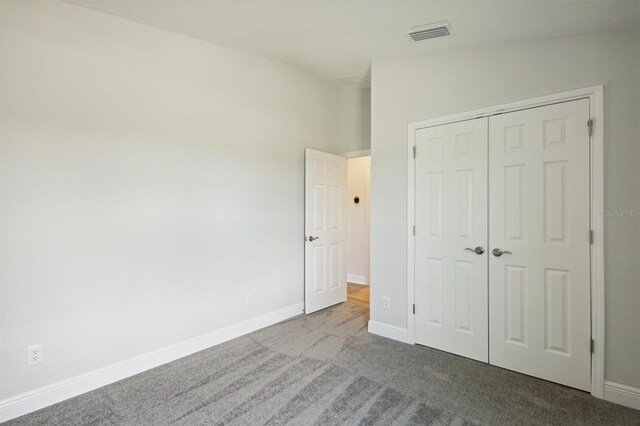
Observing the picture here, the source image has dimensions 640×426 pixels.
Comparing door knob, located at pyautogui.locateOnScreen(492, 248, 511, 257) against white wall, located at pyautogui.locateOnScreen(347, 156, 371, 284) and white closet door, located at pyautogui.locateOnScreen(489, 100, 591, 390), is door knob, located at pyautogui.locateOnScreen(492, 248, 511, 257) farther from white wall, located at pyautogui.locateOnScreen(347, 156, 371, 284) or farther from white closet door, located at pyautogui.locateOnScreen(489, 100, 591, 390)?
white wall, located at pyautogui.locateOnScreen(347, 156, 371, 284)

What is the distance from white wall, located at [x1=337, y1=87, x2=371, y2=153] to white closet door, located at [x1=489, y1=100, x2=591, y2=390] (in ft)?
5.96

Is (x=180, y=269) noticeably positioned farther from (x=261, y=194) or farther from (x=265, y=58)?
(x=265, y=58)

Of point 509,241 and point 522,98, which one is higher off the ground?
point 522,98

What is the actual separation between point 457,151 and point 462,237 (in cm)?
78

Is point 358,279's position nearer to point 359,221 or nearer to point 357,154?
point 359,221

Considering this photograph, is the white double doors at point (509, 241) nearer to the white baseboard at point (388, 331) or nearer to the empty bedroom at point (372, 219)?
the empty bedroom at point (372, 219)

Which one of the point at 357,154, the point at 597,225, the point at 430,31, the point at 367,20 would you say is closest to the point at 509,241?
the point at 597,225

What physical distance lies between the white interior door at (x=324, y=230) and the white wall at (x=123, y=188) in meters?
0.47

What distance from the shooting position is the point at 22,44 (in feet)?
6.66

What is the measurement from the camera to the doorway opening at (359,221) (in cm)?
560

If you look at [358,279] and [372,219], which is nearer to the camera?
[372,219]

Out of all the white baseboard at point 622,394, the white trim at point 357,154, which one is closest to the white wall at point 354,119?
the white trim at point 357,154

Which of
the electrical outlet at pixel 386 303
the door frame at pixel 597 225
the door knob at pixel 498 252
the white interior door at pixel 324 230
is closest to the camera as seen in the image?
the door frame at pixel 597 225

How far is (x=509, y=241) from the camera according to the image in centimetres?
256
